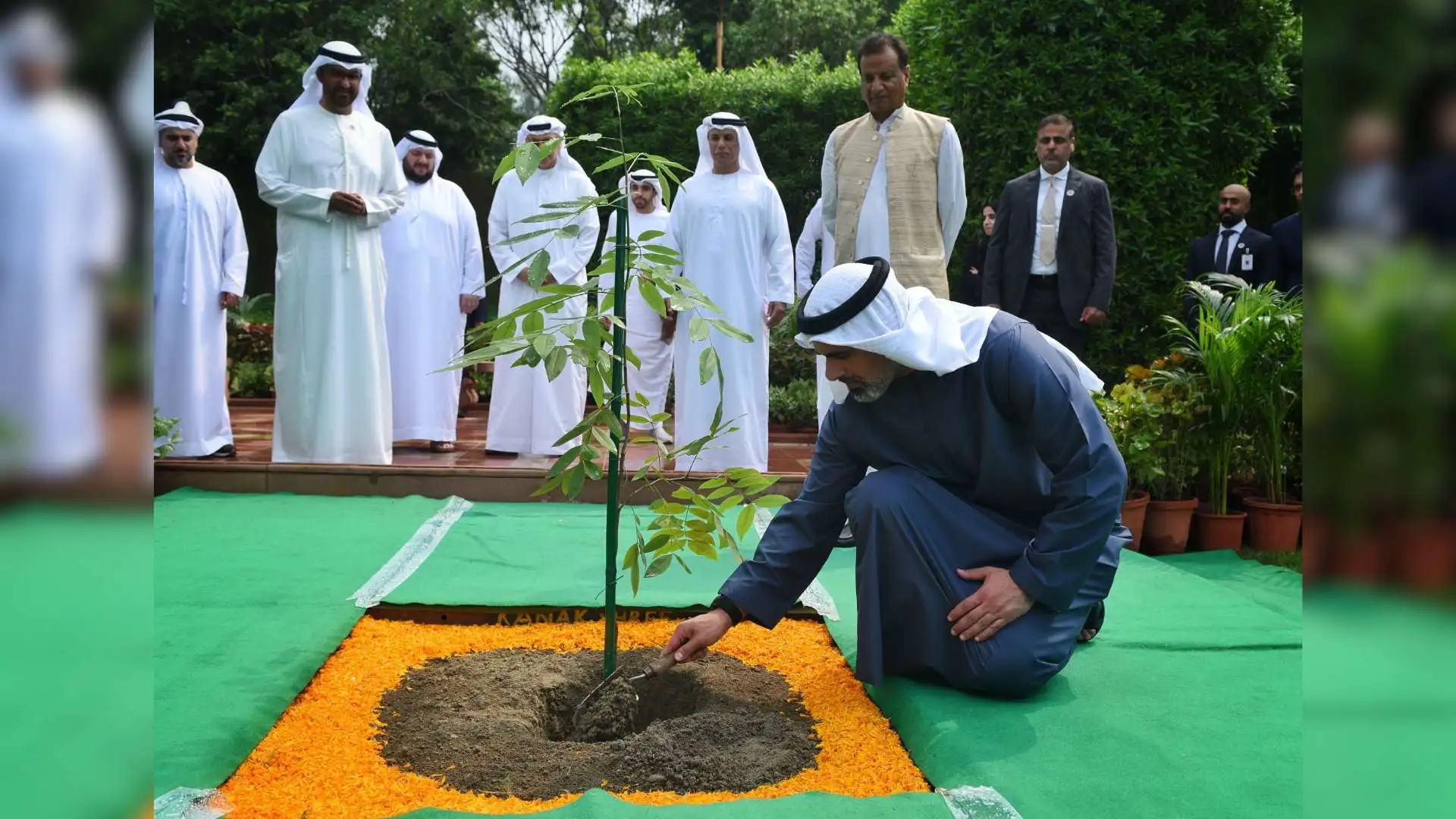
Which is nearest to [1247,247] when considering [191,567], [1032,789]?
[1032,789]

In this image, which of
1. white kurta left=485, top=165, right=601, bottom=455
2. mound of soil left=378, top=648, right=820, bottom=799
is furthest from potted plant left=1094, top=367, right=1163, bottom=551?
white kurta left=485, top=165, right=601, bottom=455

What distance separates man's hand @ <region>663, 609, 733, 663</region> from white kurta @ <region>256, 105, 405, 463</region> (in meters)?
3.53

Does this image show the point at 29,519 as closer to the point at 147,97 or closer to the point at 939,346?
the point at 147,97

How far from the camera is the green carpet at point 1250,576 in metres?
3.51

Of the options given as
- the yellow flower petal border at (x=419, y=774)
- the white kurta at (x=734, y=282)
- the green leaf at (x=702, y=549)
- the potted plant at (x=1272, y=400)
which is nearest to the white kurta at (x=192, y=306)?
the white kurta at (x=734, y=282)

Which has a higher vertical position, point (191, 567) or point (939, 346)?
point (939, 346)

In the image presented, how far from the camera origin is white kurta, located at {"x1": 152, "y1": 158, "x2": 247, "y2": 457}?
18.9 ft

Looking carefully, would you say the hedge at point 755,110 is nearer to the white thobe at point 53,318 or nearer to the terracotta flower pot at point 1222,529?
the terracotta flower pot at point 1222,529

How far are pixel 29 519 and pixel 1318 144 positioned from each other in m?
0.37

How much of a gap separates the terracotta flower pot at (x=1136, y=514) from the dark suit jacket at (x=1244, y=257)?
169 centimetres

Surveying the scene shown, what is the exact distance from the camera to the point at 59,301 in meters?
0.32

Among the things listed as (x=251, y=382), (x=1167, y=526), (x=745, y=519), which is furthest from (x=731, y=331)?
(x=251, y=382)

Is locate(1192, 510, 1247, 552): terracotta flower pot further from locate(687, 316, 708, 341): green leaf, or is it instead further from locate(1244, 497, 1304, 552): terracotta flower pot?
locate(687, 316, 708, 341): green leaf

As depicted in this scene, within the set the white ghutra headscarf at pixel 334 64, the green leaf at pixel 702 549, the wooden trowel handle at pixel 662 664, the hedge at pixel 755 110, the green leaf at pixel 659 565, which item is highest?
the hedge at pixel 755 110
